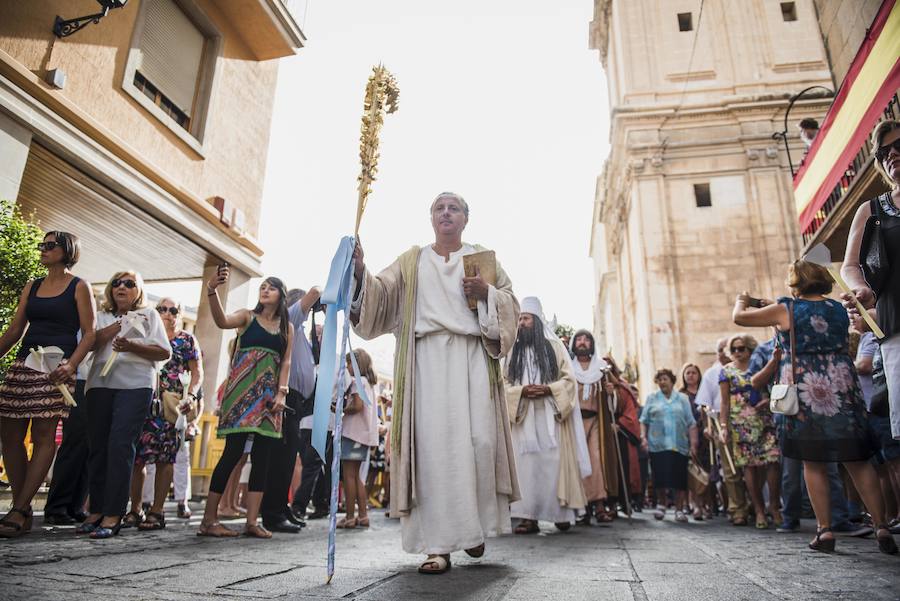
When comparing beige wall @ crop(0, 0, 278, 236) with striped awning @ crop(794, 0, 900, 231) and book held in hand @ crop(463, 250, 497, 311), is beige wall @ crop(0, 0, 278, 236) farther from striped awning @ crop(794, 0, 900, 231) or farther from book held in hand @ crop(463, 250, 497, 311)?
striped awning @ crop(794, 0, 900, 231)

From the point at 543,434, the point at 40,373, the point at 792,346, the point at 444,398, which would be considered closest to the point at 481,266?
the point at 444,398

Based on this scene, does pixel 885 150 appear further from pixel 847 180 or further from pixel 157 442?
pixel 847 180

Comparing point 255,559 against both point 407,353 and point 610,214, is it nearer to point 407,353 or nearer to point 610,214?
point 407,353

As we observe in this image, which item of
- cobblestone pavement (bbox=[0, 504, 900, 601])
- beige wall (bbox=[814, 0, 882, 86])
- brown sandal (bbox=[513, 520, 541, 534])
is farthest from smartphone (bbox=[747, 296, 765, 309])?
beige wall (bbox=[814, 0, 882, 86])

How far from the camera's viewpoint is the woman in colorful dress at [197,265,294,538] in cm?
439

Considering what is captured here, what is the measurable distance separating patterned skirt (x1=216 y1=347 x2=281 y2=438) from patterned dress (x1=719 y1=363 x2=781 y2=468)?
4.73m

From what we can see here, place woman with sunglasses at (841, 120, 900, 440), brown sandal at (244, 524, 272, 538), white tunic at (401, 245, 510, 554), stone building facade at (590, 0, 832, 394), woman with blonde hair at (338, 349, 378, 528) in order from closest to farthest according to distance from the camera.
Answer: woman with sunglasses at (841, 120, 900, 440) → white tunic at (401, 245, 510, 554) → brown sandal at (244, 524, 272, 538) → woman with blonde hair at (338, 349, 378, 528) → stone building facade at (590, 0, 832, 394)

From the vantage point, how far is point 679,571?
292 cm

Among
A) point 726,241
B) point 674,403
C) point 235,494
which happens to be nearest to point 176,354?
point 235,494

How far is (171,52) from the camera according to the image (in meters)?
10.5

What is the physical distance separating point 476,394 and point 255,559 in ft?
4.81

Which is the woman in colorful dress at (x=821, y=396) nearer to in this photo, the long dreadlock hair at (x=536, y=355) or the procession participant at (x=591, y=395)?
the long dreadlock hair at (x=536, y=355)

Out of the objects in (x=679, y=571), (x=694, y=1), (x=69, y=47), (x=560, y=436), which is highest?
(x=694, y=1)

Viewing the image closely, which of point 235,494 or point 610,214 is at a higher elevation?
point 610,214
